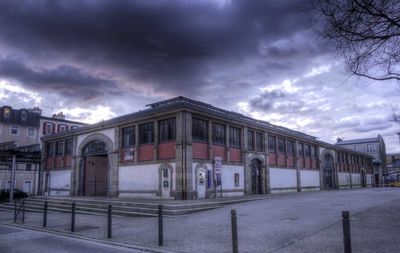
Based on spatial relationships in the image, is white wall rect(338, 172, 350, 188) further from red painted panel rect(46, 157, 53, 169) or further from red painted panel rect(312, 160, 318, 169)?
red painted panel rect(46, 157, 53, 169)

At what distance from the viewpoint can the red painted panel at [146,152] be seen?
24.7 meters

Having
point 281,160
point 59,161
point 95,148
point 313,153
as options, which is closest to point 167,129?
point 95,148

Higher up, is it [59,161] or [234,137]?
[234,137]

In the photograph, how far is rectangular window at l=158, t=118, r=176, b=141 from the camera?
23.5 meters

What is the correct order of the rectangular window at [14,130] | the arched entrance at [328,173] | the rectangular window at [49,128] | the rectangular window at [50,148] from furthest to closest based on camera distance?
the rectangular window at [49,128]
the rectangular window at [14,130]
the arched entrance at [328,173]
the rectangular window at [50,148]

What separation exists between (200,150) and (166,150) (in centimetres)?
230

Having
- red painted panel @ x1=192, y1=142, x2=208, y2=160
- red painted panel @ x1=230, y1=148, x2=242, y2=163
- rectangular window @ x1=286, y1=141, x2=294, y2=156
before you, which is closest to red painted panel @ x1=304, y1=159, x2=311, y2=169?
rectangular window @ x1=286, y1=141, x2=294, y2=156

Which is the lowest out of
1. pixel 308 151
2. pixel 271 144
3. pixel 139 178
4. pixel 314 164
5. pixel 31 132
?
pixel 139 178

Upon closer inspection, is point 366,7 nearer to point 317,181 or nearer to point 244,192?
point 244,192

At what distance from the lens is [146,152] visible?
25.1 metres

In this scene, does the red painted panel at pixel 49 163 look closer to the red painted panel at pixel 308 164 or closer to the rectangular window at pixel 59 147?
the rectangular window at pixel 59 147

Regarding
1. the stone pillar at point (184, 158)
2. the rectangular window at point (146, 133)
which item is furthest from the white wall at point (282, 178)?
the rectangular window at point (146, 133)

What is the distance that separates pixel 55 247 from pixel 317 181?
36.6 m

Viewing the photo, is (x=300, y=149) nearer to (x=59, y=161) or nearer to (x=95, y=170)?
(x=95, y=170)
